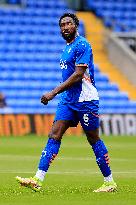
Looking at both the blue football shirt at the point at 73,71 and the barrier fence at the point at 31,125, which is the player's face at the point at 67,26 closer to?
the blue football shirt at the point at 73,71

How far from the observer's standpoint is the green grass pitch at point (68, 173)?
31.0 feet

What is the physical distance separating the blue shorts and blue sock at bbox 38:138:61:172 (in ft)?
1.06

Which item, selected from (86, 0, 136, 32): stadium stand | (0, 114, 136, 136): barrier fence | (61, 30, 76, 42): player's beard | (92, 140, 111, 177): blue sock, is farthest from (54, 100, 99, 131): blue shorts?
(86, 0, 136, 32): stadium stand

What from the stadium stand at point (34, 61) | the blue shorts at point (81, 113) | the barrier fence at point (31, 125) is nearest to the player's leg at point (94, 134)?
the blue shorts at point (81, 113)

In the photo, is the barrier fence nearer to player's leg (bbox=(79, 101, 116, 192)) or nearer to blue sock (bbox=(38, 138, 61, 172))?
player's leg (bbox=(79, 101, 116, 192))

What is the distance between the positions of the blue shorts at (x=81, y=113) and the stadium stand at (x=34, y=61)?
1579 centimetres

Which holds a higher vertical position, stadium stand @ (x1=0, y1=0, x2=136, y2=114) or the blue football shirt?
the blue football shirt

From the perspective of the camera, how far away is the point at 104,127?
26859mm

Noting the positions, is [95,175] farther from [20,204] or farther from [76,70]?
[20,204]

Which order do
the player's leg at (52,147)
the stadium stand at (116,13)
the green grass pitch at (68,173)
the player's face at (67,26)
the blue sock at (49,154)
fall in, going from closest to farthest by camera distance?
the green grass pitch at (68,173) < the player's leg at (52,147) < the blue sock at (49,154) < the player's face at (67,26) < the stadium stand at (116,13)

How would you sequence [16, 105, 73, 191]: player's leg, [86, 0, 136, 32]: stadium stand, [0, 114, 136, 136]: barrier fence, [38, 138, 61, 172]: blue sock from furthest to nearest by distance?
[86, 0, 136, 32]: stadium stand → [0, 114, 136, 136]: barrier fence → [38, 138, 61, 172]: blue sock → [16, 105, 73, 191]: player's leg

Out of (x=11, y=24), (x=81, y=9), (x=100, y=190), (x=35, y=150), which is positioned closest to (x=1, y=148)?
(x=35, y=150)

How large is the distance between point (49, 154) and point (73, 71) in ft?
3.56

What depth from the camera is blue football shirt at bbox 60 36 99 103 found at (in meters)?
10.6
